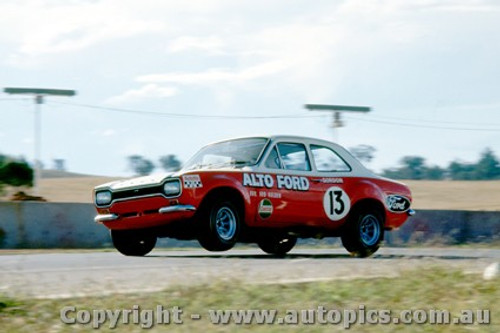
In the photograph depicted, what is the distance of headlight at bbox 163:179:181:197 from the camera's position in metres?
11.5

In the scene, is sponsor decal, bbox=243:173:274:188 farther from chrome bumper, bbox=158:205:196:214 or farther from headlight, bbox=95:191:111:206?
headlight, bbox=95:191:111:206

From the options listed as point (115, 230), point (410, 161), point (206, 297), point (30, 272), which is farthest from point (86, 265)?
point (410, 161)

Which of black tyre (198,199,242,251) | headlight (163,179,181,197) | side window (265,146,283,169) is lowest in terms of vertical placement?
black tyre (198,199,242,251)

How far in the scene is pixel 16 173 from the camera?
26516 mm

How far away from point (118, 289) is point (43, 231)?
443 inches

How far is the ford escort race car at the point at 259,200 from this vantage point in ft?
38.0

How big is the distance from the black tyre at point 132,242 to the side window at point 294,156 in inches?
76.2

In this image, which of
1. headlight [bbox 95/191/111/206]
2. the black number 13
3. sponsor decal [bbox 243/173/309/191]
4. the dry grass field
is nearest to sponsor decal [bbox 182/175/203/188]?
sponsor decal [bbox 243/173/309/191]

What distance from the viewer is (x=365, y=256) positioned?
1269cm

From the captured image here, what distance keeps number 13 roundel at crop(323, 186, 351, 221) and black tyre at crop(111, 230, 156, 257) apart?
7.48 feet

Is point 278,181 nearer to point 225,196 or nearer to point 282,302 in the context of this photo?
point 225,196

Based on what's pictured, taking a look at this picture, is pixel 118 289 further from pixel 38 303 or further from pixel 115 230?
pixel 115 230

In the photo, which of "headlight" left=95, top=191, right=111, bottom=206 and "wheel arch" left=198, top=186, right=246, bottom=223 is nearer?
"wheel arch" left=198, top=186, right=246, bottom=223

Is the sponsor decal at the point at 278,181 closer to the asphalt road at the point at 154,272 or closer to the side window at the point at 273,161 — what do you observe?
the side window at the point at 273,161
